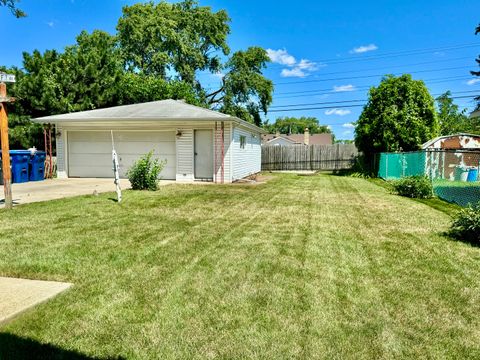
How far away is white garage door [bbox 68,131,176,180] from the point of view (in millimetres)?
14492

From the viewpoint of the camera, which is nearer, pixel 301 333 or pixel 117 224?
pixel 301 333

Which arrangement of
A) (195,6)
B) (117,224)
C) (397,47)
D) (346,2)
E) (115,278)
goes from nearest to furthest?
(115,278), (117,224), (346,2), (397,47), (195,6)

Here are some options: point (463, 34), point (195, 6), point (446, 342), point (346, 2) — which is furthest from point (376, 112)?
point (195, 6)

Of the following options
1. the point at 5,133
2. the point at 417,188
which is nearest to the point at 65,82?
the point at 5,133

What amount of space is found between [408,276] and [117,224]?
4.65m

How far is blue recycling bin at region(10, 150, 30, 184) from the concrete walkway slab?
10949 mm

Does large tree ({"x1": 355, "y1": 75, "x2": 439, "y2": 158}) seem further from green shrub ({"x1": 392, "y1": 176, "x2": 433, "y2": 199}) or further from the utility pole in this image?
the utility pole

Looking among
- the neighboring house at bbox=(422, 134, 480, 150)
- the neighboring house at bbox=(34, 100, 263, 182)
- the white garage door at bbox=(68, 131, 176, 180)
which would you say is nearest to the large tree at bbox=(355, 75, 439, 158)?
the neighboring house at bbox=(422, 134, 480, 150)

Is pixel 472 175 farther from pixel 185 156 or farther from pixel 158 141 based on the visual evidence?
pixel 158 141

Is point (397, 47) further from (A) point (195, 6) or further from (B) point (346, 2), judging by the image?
(A) point (195, 6)

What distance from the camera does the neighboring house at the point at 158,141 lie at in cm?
1368

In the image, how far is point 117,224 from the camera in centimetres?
605

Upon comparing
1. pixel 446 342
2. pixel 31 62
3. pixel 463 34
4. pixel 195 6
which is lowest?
pixel 446 342

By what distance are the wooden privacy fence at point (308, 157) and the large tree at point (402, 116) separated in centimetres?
740
